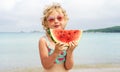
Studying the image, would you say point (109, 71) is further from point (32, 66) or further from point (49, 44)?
point (49, 44)

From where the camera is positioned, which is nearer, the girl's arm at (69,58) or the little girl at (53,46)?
the girl's arm at (69,58)

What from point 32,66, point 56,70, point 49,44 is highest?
point 49,44

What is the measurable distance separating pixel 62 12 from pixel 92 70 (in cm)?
753

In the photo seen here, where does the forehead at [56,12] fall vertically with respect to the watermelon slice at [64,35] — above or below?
above

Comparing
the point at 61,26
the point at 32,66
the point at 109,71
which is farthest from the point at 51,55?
the point at 32,66

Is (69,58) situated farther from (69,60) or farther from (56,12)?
(56,12)

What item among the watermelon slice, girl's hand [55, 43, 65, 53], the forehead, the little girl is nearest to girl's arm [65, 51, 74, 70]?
the little girl

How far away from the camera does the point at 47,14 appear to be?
4.52 m

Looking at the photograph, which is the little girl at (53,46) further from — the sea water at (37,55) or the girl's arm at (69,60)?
the sea water at (37,55)

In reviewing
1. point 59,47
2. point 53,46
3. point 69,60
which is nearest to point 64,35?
point 53,46

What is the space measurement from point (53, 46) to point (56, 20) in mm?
309

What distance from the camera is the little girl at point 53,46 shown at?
431 centimetres

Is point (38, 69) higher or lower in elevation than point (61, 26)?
lower

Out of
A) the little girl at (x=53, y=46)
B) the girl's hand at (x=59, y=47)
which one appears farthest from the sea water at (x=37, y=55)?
the girl's hand at (x=59, y=47)
